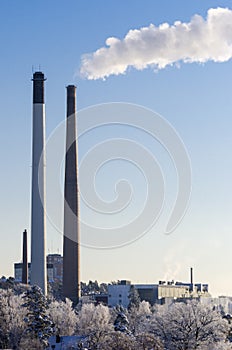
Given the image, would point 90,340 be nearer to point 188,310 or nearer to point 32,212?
point 188,310

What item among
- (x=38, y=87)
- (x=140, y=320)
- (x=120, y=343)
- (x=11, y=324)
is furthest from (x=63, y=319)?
(x=120, y=343)

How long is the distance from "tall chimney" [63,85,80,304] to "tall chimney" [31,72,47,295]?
435cm

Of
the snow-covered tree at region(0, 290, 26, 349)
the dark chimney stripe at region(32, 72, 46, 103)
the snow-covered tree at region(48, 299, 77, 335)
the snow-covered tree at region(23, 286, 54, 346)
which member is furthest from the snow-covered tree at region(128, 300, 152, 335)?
the dark chimney stripe at region(32, 72, 46, 103)

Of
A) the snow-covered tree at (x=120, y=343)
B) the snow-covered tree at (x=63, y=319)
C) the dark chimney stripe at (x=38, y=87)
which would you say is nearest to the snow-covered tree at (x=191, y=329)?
the snow-covered tree at (x=120, y=343)

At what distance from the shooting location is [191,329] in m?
67.1

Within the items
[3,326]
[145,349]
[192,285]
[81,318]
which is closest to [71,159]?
[81,318]

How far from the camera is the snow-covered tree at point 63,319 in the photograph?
82.1 meters

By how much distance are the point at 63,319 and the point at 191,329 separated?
839 inches

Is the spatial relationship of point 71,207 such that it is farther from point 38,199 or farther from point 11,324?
point 11,324

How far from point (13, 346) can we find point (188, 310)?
49.7 ft

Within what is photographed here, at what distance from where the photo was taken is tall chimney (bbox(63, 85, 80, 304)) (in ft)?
315

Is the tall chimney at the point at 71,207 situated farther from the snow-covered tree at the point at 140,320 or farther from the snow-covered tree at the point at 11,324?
the snow-covered tree at the point at 11,324

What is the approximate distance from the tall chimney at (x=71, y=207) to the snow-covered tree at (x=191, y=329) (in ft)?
89.2

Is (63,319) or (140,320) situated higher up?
(63,319)
